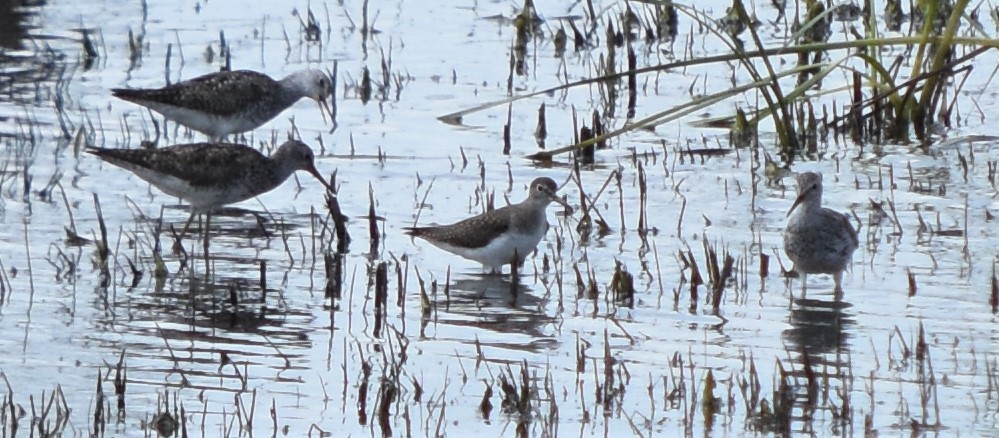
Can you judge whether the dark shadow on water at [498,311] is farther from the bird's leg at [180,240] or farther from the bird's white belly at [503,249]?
the bird's leg at [180,240]

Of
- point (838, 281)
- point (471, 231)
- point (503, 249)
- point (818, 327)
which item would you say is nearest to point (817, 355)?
point (818, 327)

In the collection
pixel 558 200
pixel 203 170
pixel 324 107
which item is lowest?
pixel 558 200

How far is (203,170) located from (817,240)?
356cm

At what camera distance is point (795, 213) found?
9.41 metres

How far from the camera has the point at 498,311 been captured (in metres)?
8.85

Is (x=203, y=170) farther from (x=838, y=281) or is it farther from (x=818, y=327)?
(x=818, y=327)

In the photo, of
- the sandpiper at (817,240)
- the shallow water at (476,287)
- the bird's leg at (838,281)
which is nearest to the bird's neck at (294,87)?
the shallow water at (476,287)

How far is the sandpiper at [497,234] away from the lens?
31.4 ft

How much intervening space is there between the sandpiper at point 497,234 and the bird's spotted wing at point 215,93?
10.3ft

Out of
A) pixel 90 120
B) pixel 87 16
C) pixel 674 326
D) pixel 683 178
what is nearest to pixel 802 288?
pixel 674 326

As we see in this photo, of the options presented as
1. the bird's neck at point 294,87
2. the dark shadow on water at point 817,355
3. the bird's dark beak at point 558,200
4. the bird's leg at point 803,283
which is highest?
the bird's neck at point 294,87

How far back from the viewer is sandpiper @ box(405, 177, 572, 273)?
31.4ft

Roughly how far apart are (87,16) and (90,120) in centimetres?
489

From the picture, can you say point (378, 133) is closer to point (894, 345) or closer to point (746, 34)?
point (746, 34)
